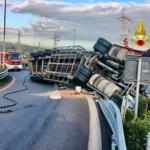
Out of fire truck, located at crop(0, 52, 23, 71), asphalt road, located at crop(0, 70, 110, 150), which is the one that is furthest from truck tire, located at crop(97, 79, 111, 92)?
fire truck, located at crop(0, 52, 23, 71)

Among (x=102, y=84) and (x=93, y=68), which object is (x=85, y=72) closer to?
(x=93, y=68)

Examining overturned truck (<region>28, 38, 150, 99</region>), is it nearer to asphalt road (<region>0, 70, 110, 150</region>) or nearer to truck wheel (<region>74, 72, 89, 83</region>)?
truck wheel (<region>74, 72, 89, 83</region>)

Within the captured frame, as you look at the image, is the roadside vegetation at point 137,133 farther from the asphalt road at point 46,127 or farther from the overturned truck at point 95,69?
the overturned truck at point 95,69

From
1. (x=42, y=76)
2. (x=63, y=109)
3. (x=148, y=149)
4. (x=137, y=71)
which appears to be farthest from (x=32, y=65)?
(x=148, y=149)

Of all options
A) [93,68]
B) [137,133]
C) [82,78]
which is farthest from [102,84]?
[137,133]

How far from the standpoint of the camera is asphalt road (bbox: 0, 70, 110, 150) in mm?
6629

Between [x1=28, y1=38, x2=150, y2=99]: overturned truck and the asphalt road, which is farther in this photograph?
[x1=28, y1=38, x2=150, y2=99]: overturned truck

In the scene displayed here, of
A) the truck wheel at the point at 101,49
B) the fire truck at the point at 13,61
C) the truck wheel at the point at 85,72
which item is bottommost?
the fire truck at the point at 13,61

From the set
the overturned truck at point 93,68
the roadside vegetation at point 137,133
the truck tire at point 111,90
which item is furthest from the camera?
the overturned truck at point 93,68

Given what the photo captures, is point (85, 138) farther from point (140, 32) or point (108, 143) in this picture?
point (140, 32)

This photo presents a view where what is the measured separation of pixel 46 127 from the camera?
8.23 meters

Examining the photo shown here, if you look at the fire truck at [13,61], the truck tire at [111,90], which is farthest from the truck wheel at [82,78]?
the fire truck at [13,61]

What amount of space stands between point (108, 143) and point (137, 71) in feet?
6.12

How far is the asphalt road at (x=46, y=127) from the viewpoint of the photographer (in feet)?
21.7
